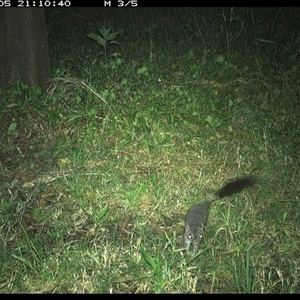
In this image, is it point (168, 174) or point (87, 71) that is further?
point (87, 71)

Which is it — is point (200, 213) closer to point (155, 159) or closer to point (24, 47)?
point (155, 159)

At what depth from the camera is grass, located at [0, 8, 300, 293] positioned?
2.35 metres

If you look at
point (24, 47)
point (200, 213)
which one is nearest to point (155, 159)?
point (200, 213)

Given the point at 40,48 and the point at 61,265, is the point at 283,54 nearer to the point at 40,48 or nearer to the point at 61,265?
the point at 40,48

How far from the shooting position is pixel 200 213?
2.69 metres

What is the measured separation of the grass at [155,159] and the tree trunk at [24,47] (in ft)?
0.37

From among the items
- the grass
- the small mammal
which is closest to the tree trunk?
the grass

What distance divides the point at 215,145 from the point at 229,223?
2.76 ft

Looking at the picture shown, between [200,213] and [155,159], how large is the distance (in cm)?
69

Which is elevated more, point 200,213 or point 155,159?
point 155,159

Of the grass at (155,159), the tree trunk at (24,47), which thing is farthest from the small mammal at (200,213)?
the tree trunk at (24,47)

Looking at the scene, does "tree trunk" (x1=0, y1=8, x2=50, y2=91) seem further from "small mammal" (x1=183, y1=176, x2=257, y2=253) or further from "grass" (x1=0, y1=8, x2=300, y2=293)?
"small mammal" (x1=183, y1=176, x2=257, y2=253)

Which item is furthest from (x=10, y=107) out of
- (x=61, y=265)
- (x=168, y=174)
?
(x=61, y=265)

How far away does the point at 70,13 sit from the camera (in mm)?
5277
